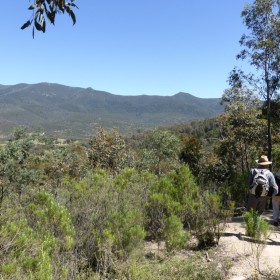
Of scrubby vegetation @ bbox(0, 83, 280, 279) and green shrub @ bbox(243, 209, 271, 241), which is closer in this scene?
scrubby vegetation @ bbox(0, 83, 280, 279)

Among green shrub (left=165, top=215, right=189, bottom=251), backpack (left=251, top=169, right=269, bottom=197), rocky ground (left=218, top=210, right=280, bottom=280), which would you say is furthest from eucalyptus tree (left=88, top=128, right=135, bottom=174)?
green shrub (left=165, top=215, right=189, bottom=251)

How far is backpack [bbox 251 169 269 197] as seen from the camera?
627cm

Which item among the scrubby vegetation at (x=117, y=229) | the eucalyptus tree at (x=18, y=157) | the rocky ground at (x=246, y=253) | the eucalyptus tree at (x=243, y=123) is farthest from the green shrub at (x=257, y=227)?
the eucalyptus tree at (x=18, y=157)

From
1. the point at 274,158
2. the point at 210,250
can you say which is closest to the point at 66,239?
the point at 210,250

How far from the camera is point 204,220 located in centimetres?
583

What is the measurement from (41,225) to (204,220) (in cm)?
281

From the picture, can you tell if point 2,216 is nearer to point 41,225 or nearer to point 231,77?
point 41,225

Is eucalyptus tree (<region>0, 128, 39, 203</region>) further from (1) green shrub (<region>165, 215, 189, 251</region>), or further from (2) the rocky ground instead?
(2) the rocky ground

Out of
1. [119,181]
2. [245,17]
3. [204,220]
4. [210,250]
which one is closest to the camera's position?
[210,250]

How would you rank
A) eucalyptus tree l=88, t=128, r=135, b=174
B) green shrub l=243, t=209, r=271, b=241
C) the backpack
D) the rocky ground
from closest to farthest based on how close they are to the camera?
the rocky ground
green shrub l=243, t=209, r=271, b=241
the backpack
eucalyptus tree l=88, t=128, r=135, b=174

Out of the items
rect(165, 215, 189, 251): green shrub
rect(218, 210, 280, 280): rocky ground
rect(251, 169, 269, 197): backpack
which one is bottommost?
rect(218, 210, 280, 280): rocky ground

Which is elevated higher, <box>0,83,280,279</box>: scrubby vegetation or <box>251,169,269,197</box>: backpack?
<box>251,169,269,197</box>: backpack

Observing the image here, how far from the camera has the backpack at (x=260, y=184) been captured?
6266mm

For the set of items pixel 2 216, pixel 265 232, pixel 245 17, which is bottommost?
pixel 265 232
